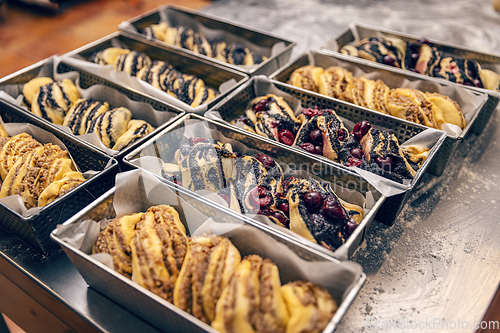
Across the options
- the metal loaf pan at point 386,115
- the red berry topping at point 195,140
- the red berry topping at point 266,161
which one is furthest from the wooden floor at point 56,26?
the red berry topping at point 266,161

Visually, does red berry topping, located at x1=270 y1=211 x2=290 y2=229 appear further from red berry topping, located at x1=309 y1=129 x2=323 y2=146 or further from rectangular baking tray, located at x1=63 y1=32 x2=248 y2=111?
rectangular baking tray, located at x1=63 y1=32 x2=248 y2=111

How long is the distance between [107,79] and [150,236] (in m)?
1.37

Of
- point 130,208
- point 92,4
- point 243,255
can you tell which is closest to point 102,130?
point 130,208

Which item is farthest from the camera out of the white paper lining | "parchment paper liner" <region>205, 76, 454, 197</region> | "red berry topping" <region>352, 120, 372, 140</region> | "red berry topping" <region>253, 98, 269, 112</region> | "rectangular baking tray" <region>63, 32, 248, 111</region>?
"rectangular baking tray" <region>63, 32, 248, 111</region>

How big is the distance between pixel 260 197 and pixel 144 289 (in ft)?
2.05

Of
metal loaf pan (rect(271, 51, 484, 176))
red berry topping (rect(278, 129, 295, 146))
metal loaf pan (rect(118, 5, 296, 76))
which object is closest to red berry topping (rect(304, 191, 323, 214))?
red berry topping (rect(278, 129, 295, 146))

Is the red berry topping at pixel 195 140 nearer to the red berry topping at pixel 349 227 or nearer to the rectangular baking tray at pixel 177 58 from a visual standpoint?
the rectangular baking tray at pixel 177 58

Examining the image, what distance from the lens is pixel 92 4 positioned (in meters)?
5.23

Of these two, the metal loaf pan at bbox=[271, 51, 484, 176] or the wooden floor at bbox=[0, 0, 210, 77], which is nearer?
the metal loaf pan at bbox=[271, 51, 484, 176]

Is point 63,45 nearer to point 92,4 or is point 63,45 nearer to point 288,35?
point 92,4

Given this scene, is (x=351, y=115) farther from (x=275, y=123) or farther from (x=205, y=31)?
(x=205, y=31)

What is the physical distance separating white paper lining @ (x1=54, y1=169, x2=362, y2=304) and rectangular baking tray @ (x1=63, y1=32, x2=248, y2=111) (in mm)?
1059

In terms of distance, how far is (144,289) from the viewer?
1108 mm

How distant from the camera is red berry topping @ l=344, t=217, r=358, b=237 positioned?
55.5 inches
